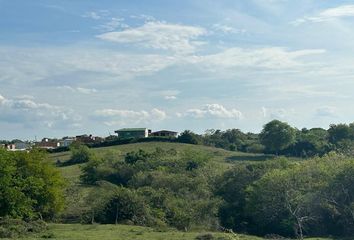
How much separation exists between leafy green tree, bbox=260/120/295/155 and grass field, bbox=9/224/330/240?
65040 millimetres

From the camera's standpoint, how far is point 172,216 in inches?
2098

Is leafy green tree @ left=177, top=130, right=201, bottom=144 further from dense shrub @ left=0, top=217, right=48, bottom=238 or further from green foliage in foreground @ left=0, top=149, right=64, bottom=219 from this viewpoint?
dense shrub @ left=0, top=217, right=48, bottom=238

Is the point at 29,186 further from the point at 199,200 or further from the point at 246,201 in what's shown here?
the point at 246,201

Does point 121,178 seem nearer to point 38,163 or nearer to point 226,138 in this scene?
point 38,163

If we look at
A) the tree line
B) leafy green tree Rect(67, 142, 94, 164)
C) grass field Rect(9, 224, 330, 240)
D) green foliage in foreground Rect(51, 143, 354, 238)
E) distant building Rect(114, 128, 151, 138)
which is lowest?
grass field Rect(9, 224, 330, 240)

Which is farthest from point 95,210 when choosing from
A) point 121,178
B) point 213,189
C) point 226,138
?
point 226,138

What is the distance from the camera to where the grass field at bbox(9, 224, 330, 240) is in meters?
41.2

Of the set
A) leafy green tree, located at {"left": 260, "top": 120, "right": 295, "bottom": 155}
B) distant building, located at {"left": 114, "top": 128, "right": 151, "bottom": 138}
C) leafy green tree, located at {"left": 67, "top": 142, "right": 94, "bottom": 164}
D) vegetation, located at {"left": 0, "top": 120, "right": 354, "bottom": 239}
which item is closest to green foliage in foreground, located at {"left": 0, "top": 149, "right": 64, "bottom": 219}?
vegetation, located at {"left": 0, "top": 120, "right": 354, "bottom": 239}

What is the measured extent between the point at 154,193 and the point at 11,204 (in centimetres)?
1408

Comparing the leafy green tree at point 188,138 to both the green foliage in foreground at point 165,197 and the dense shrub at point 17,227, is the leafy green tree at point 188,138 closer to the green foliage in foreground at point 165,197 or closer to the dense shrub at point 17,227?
the green foliage in foreground at point 165,197

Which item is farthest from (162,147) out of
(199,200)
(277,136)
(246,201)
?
(246,201)

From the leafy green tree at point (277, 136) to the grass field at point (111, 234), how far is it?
213ft

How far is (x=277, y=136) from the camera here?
109m

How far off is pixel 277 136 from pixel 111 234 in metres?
71.1
